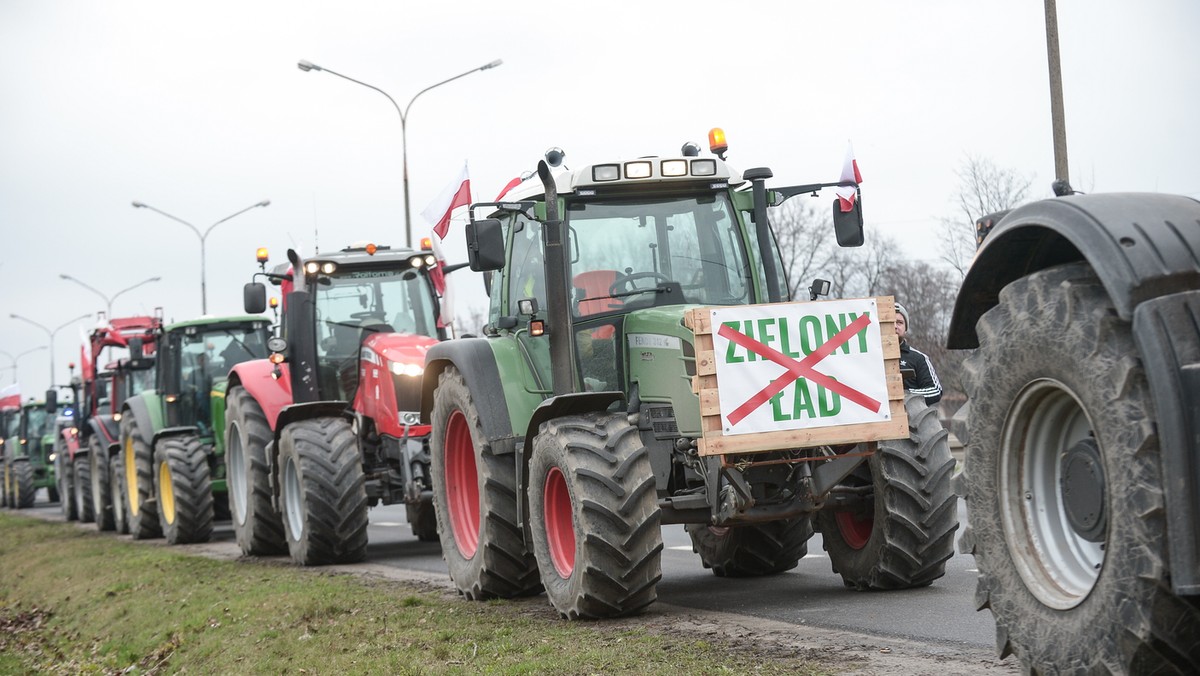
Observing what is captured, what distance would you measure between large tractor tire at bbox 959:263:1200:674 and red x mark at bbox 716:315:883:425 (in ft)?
10.9

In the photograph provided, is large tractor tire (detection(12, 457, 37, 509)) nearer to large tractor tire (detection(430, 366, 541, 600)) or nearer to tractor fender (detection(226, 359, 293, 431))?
tractor fender (detection(226, 359, 293, 431))

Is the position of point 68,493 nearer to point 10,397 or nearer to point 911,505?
point 10,397

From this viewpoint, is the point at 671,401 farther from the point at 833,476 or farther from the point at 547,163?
the point at 547,163

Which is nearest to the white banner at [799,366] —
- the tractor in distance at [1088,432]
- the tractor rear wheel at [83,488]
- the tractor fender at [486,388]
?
the tractor fender at [486,388]

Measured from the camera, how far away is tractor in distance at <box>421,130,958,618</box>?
829cm

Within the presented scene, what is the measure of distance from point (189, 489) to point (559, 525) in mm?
10336

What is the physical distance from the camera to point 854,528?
9.32m

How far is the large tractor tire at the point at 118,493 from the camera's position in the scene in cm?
2130

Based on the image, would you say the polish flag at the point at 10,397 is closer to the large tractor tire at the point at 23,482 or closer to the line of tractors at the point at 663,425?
the large tractor tire at the point at 23,482

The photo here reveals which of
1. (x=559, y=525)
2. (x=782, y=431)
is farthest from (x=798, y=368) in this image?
(x=559, y=525)

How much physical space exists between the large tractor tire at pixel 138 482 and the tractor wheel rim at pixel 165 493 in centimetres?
14

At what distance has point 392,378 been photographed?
1376 centimetres

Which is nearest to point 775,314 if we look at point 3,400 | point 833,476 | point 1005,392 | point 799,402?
point 799,402

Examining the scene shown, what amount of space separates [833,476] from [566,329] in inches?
73.7
